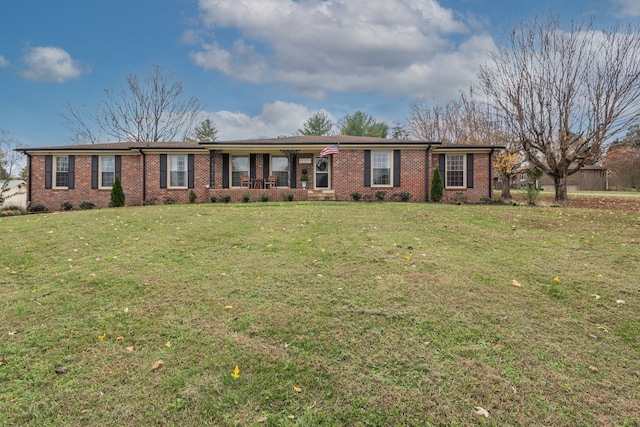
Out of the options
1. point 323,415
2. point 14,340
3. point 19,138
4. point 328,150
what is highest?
point 19,138

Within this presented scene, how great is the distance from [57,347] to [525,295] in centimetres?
488

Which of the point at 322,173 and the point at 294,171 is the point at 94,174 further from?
the point at 322,173

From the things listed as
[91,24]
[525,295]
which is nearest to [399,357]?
[525,295]

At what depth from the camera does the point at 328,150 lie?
14.7m

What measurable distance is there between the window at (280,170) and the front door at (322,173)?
156 centimetres

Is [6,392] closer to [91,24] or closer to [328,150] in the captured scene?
[328,150]

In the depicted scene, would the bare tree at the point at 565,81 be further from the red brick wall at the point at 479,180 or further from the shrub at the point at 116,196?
the shrub at the point at 116,196

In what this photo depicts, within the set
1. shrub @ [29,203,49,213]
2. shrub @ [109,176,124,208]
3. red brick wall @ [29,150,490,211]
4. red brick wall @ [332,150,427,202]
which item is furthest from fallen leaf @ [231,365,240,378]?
shrub @ [29,203,49,213]

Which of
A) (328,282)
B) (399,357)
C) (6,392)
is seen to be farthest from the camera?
(328,282)

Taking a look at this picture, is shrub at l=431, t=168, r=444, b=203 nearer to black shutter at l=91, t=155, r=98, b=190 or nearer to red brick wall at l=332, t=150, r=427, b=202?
red brick wall at l=332, t=150, r=427, b=202

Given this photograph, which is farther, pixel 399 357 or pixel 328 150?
pixel 328 150

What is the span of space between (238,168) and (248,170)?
54cm

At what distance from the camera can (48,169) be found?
1658cm

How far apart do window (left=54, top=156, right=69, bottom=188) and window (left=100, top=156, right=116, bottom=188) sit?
1711 mm
